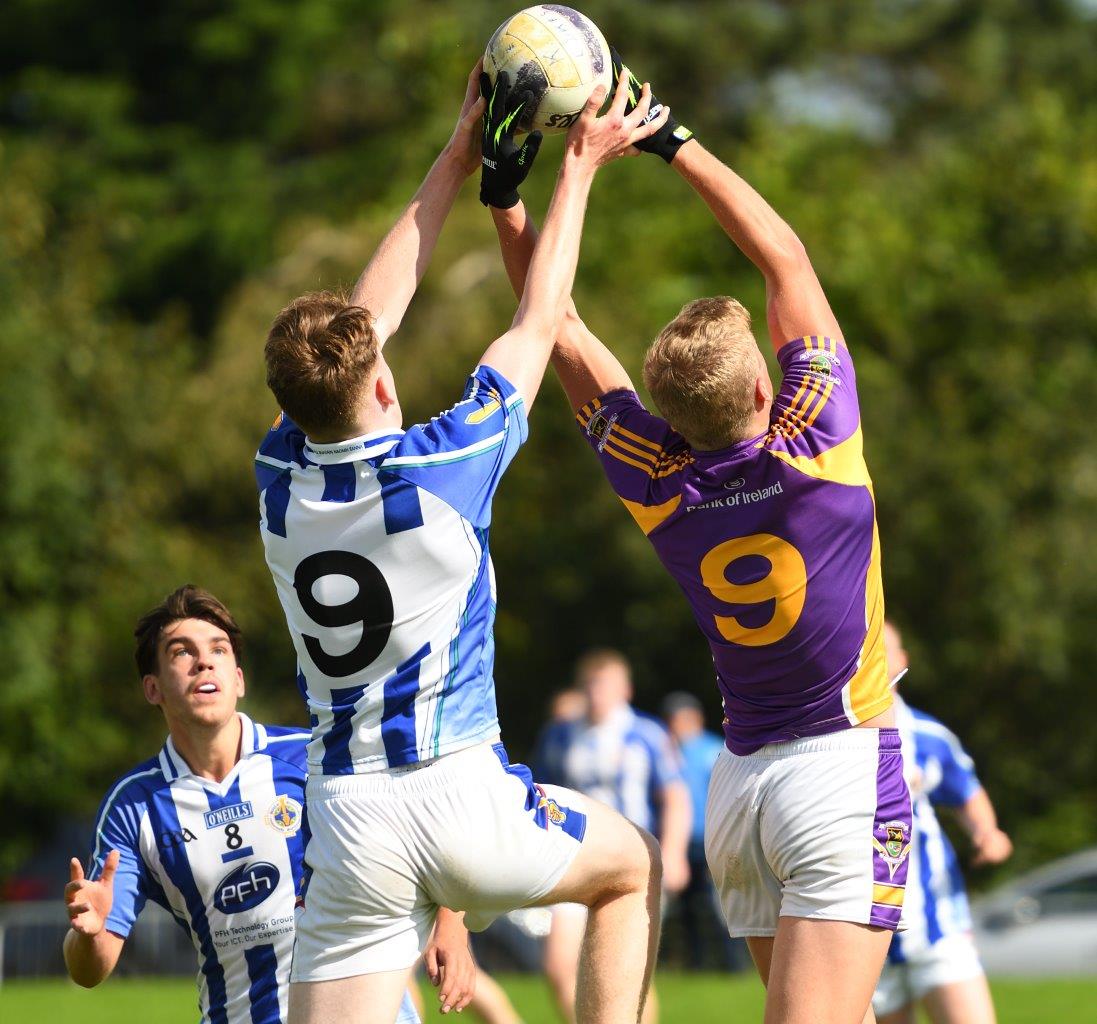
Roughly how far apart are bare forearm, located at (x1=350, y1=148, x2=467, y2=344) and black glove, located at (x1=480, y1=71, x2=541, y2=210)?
4.4 inches

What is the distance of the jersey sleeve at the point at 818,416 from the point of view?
4.71 metres

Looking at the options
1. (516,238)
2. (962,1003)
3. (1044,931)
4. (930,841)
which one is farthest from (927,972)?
(1044,931)

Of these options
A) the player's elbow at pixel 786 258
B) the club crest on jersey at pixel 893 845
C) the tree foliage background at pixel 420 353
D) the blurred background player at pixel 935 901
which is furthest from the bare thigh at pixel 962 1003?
the tree foliage background at pixel 420 353

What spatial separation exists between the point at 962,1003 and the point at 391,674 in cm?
374

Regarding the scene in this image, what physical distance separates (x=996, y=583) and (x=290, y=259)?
41.7ft

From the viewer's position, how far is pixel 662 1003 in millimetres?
13055

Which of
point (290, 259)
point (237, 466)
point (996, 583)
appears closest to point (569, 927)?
point (996, 583)

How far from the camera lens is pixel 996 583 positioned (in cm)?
2256

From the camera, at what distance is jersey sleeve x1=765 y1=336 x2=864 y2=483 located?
471 cm

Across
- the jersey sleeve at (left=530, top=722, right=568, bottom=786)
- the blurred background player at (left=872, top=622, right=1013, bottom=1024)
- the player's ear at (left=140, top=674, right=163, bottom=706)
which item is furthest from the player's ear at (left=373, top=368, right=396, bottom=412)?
the jersey sleeve at (left=530, top=722, right=568, bottom=786)

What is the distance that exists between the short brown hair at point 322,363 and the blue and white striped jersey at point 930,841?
3316 millimetres

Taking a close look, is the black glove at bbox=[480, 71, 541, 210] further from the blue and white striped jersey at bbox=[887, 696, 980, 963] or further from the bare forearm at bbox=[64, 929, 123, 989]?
the blue and white striped jersey at bbox=[887, 696, 980, 963]

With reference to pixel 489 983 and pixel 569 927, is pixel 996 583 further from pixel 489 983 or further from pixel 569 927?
pixel 489 983

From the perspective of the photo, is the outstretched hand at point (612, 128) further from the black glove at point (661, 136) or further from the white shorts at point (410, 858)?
the white shorts at point (410, 858)
